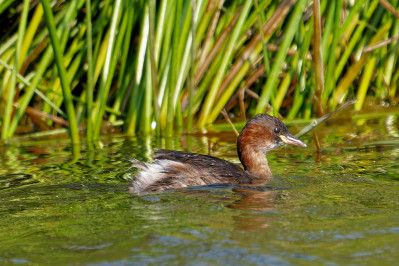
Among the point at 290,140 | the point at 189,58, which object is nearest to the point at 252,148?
the point at 290,140

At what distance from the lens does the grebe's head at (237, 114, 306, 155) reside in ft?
18.1

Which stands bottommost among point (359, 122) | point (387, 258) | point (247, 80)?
point (387, 258)

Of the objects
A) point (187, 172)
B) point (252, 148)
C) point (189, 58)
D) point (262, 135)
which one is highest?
point (189, 58)

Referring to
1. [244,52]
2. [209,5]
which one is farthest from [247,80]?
[209,5]

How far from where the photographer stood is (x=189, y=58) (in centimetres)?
668

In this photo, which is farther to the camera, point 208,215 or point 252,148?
point 252,148

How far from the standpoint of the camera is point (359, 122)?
7570mm

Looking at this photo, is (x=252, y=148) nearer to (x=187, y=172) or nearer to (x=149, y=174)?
(x=187, y=172)

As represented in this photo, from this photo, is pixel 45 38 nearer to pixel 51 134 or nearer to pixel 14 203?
pixel 51 134

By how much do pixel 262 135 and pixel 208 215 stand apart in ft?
6.09

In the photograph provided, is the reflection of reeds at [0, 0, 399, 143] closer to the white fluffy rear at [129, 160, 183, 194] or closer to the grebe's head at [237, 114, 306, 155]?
the grebe's head at [237, 114, 306, 155]

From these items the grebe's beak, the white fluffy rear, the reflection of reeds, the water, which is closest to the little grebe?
the white fluffy rear

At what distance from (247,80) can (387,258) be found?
176 inches

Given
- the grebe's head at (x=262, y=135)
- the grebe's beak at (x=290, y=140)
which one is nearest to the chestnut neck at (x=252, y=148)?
the grebe's head at (x=262, y=135)
